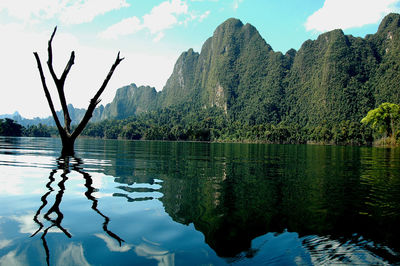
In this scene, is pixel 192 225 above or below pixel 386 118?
below

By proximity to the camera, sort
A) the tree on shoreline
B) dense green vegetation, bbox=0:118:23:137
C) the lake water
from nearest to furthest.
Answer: the lake water, the tree on shoreline, dense green vegetation, bbox=0:118:23:137

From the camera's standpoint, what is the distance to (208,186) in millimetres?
10477

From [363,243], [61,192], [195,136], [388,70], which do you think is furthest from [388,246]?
[388,70]

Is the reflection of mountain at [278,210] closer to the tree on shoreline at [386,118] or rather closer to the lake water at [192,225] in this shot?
the lake water at [192,225]

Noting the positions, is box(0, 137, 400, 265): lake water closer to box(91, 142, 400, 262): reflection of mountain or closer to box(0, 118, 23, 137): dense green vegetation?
box(91, 142, 400, 262): reflection of mountain

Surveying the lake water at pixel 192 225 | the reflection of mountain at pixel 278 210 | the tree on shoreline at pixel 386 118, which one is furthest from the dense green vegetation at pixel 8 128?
the tree on shoreline at pixel 386 118

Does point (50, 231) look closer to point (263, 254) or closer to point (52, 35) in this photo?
point (263, 254)

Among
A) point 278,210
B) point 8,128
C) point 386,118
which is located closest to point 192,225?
point 278,210

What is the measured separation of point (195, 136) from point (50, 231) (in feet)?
521

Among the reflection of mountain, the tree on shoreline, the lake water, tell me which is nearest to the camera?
the lake water

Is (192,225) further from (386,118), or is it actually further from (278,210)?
(386,118)

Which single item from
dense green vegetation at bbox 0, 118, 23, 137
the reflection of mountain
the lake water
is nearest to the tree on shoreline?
the reflection of mountain

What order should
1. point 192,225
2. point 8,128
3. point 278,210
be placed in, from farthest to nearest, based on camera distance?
point 8,128 < point 278,210 < point 192,225

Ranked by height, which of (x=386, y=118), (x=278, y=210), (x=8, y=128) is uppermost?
(x=386, y=118)
